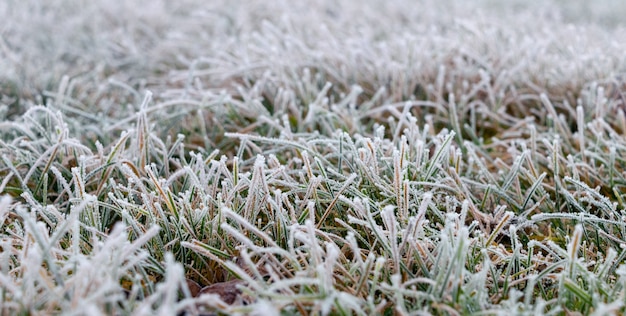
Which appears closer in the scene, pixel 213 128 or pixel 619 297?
pixel 619 297

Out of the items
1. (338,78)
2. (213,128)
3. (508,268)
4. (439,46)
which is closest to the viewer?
(508,268)

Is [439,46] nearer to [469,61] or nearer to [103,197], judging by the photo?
[469,61]

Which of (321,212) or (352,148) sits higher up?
(352,148)

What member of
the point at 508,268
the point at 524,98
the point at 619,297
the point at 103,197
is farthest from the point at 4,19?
the point at 619,297

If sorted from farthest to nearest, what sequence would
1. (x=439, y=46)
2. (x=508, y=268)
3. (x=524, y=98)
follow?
(x=439, y=46) < (x=524, y=98) < (x=508, y=268)

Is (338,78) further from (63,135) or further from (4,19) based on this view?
(4,19)

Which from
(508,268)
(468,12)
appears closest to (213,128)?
(508,268)
